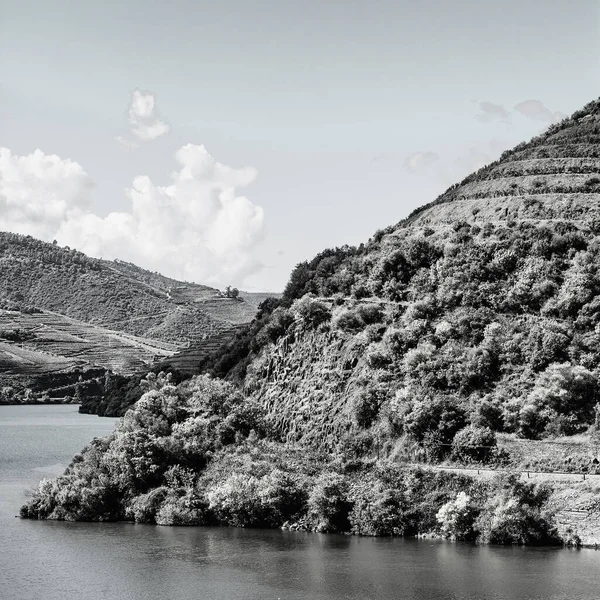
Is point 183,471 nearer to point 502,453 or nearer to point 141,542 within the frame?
point 141,542

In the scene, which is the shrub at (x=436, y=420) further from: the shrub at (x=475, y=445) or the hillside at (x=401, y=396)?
the shrub at (x=475, y=445)

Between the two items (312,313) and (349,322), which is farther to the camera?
(312,313)

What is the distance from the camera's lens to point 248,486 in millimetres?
54062

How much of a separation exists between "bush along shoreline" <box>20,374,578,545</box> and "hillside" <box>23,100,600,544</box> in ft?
0.34

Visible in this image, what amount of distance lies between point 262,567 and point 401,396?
17.4 meters

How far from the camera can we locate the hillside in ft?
170

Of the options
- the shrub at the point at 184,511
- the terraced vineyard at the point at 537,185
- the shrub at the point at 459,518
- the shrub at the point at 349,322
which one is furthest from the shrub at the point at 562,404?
the terraced vineyard at the point at 537,185

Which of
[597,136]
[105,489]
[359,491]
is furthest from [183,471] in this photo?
[597,136]

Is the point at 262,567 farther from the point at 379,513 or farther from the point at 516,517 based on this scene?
the point at 516,517

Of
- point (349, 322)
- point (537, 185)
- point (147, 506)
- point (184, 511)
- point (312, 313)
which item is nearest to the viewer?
point (184, 511)

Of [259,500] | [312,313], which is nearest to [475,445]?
[259,500]

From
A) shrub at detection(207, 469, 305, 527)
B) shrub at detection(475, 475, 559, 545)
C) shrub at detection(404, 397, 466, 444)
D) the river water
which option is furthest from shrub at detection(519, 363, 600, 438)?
shrub at detection(207, 469, 305, 527)

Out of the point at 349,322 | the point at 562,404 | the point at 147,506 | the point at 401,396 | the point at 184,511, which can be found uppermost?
the point at 349,322

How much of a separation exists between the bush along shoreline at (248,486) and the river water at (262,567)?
118cm
